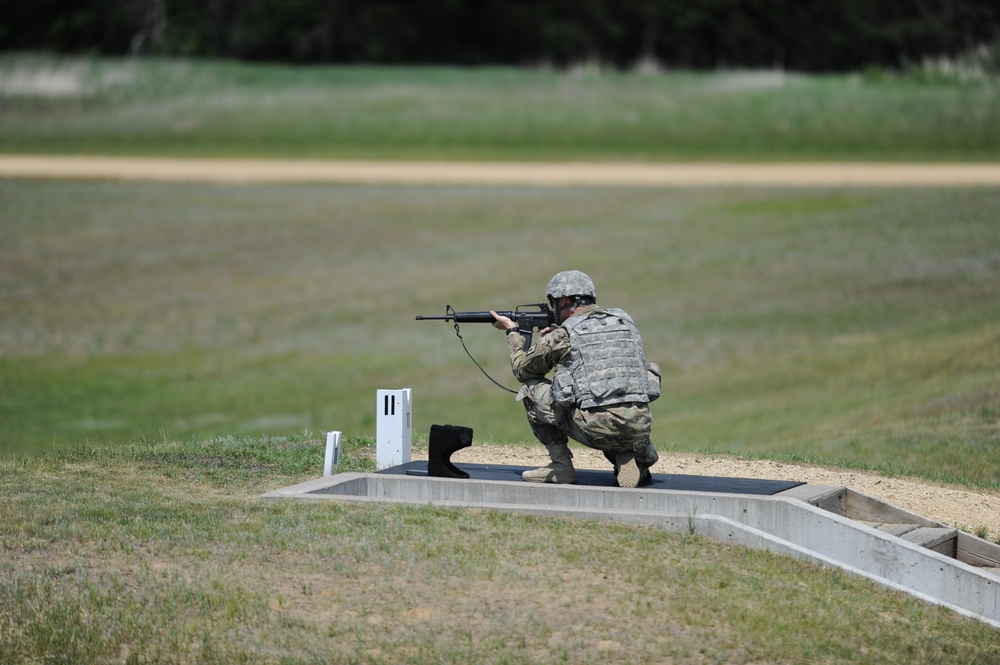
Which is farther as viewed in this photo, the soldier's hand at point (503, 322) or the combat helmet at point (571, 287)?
the soldier's hand at point (503, 322)

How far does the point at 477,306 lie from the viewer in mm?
27281

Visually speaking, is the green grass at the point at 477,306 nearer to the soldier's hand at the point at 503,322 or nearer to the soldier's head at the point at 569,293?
the soldier's hand at the point at 503,322

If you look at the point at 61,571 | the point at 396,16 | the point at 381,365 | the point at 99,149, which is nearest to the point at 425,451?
the point at 61,571

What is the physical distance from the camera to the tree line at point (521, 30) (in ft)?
243

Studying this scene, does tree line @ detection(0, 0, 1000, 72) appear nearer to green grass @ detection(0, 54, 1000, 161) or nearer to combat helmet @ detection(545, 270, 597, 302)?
green grass @ detection(0, 54, 1000, 161)

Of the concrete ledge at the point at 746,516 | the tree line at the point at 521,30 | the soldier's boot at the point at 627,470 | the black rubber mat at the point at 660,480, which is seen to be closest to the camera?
the concrete ledge at the point at 746,516

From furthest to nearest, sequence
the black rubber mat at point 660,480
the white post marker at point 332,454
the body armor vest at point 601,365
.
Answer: the white post marker at point 332,454
the black rubber mat at point 660,480
the body armor vest at point 601,365

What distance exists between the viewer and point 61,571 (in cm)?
895

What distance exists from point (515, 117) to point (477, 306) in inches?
752

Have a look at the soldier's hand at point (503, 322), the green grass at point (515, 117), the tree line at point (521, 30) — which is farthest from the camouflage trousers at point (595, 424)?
the tree line at point (521, 30)

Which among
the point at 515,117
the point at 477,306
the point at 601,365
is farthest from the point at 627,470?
the point at 515,117

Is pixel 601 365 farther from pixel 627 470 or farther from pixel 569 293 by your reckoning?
pixel 627 470

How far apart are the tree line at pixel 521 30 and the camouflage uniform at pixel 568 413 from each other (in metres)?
63.0

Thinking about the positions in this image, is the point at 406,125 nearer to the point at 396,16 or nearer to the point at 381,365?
the point at 381,365
